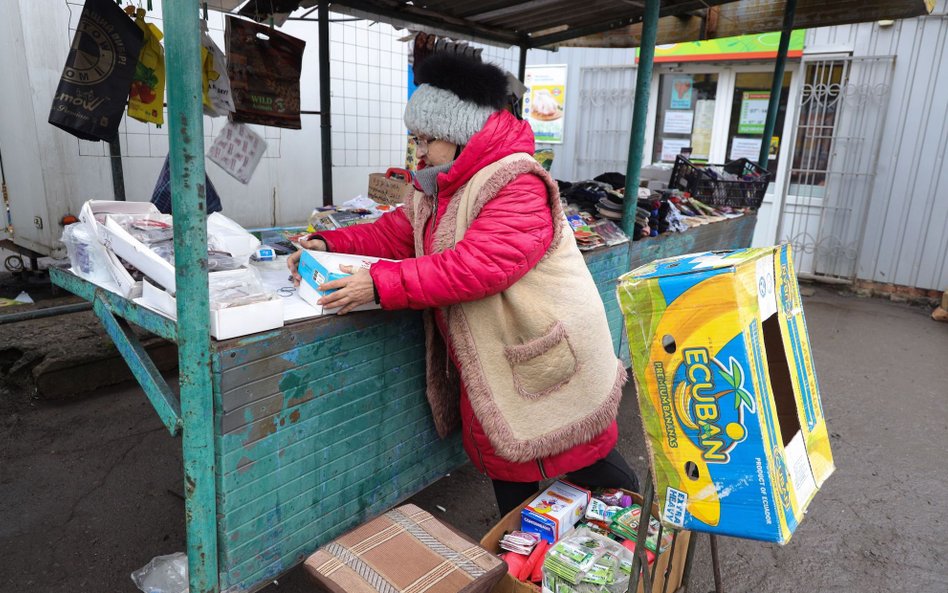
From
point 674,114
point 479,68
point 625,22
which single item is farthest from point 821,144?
point 479,68

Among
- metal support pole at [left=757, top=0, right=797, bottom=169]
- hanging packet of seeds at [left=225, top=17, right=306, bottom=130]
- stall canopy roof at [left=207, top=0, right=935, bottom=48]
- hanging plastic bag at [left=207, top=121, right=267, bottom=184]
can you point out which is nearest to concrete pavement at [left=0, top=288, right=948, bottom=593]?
hanging plastic bag at [left=207, top=121, right=267, bottom=184]

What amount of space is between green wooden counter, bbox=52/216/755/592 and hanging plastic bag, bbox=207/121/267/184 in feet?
3.76

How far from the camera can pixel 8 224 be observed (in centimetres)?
523

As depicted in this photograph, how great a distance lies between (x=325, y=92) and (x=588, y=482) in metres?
2.99

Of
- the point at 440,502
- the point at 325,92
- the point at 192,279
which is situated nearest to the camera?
the point at 192,279

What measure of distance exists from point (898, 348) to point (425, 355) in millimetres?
5170

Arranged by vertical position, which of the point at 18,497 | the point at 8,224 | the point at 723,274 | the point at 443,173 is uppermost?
the point at 443,173

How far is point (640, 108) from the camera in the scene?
331cm

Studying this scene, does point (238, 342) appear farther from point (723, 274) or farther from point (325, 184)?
point (325, 184)

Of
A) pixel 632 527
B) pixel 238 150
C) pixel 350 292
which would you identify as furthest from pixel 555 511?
pixel 238 150

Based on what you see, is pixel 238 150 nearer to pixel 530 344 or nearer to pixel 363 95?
pixel 530 344

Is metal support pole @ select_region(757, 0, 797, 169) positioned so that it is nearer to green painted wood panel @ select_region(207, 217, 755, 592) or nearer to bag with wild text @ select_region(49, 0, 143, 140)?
green painted wood panel @ select_region(207, 217, 755, 592)

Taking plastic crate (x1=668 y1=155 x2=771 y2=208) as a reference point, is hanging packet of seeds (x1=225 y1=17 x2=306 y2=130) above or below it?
above

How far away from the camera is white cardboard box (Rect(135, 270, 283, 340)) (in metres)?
1.57
